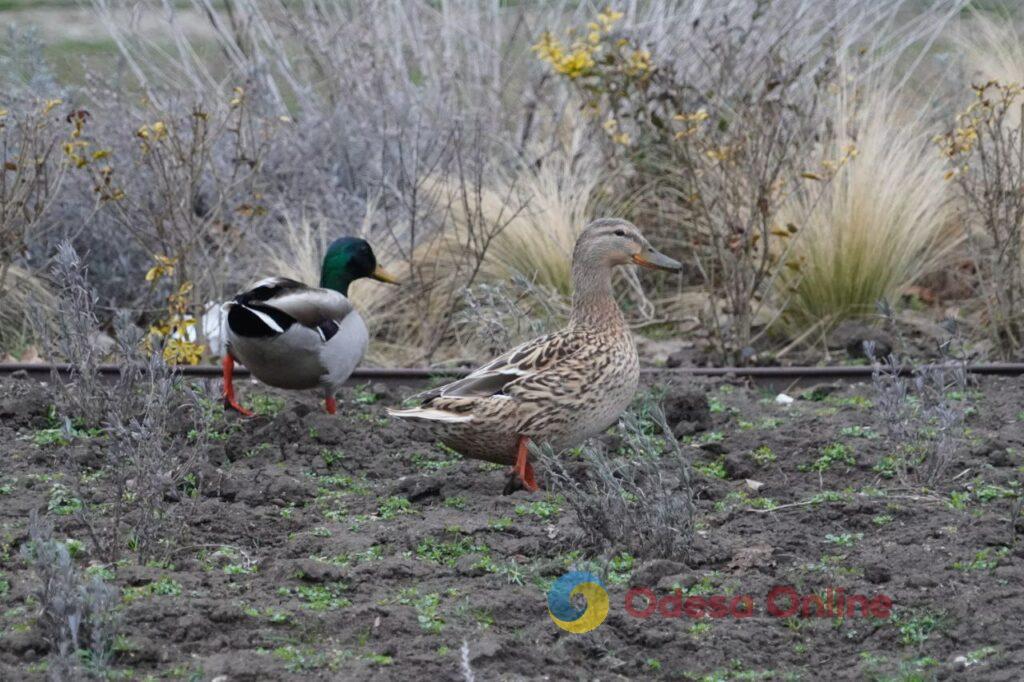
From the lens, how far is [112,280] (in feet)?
27.3

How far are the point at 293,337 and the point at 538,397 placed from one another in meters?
1.22

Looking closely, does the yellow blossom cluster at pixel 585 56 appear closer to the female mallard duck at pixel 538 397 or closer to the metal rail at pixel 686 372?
the metal rail at pixel 686 372

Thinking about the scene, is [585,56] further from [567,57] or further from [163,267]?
[163,267]

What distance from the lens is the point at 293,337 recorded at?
5609 mm

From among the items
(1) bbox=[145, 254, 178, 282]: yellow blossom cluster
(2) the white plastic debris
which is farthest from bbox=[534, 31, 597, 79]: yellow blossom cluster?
(1) bbox=[145, 254, 178, 282]: yellow blossom cluster

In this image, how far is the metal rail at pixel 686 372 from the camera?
6461 mm

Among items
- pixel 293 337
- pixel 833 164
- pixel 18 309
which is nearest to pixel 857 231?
pixel 833 164

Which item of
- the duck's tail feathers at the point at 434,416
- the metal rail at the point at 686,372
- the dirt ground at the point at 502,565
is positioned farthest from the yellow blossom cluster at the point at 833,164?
the duck's tail feathers at the point at 434,416

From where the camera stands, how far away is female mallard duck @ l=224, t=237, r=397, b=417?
5.58 metres

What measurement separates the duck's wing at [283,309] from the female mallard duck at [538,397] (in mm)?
880

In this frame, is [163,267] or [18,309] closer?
[163,267]

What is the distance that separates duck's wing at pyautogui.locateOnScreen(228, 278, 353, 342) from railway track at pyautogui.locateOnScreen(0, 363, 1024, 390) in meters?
0.77

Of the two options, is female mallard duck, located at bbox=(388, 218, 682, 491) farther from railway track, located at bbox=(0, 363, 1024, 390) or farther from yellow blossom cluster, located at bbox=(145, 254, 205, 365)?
railway track, located at bbox=(0, 363, 1024, 390)

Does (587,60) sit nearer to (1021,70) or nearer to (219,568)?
(1021,70)
